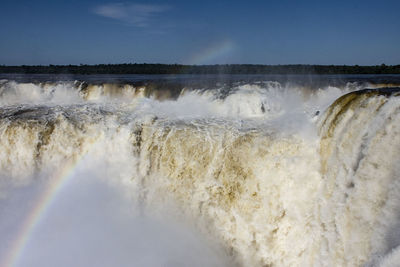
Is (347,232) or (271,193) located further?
(271,193)

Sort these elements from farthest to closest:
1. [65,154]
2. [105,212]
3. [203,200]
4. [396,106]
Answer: [65,154]
[105,212]
[203,200]
[396,106]

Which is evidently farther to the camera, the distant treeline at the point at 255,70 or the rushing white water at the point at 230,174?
the distant treeline at the point at 255,70

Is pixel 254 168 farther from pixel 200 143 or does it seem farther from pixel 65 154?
pixel 65 154

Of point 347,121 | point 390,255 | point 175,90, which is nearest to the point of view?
point 390,255

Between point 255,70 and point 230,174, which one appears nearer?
point 230,174

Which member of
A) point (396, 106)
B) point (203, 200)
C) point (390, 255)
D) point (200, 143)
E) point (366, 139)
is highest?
point (396, 106)

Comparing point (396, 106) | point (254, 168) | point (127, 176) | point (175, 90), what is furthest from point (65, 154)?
point (396, 106)

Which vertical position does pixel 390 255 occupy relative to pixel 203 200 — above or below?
above

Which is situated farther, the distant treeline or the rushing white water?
the distant treeline
